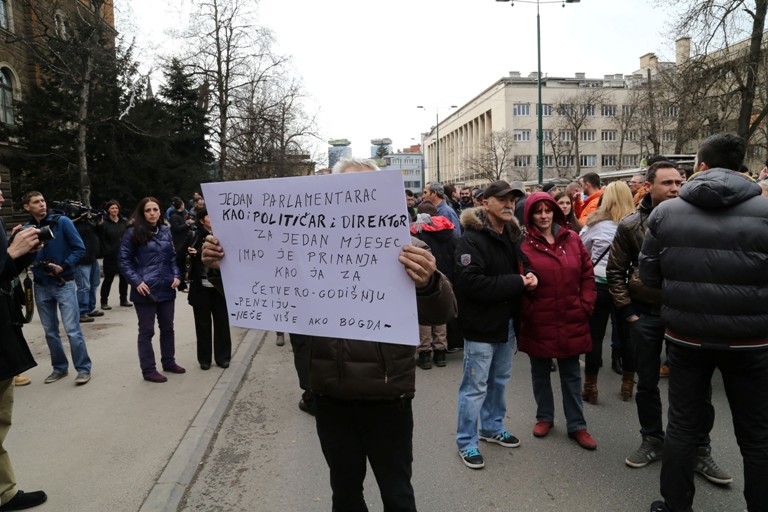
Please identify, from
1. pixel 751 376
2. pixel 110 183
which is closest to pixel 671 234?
pixel 751 376

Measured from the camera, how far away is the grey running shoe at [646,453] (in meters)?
3.69

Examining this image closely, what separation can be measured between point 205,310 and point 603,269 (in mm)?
→ 4642

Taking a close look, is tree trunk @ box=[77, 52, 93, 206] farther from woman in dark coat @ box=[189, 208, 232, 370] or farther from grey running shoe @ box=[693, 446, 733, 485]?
grey running shoe @ box=[693, 446, 733, 485]

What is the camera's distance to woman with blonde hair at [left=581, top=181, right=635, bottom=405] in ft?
16.4

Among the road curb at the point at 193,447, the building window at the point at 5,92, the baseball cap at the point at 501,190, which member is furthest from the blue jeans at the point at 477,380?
the building window at the point at 5,92

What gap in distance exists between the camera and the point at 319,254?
229 centimetres

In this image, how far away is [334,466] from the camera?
2391 mm

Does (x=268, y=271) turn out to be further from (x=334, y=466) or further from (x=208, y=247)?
(x=334, y=466)

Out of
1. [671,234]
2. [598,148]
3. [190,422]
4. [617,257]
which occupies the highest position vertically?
[598,148]

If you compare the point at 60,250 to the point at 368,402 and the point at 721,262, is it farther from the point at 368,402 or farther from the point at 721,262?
the point at 721,262

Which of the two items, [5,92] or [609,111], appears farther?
[609,111]

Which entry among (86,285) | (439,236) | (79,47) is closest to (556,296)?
(439,236)

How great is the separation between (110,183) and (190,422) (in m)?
20.1

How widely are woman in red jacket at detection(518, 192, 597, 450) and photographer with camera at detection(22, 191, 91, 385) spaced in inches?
195
